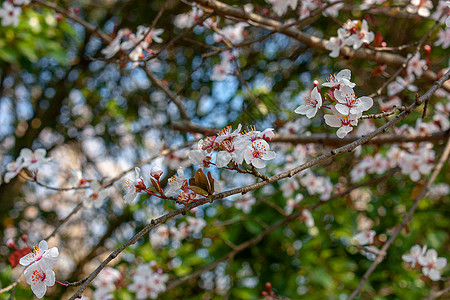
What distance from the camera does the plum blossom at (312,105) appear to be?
823 millimetres

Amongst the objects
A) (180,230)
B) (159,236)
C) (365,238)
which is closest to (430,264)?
(365,238)

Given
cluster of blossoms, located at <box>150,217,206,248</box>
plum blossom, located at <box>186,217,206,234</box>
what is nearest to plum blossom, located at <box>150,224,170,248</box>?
cluster of blossoms, located at <box>150,217,206,248</box>

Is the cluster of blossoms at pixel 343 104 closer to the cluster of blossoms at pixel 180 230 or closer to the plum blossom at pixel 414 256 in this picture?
the plum blossom at pixel 414 256

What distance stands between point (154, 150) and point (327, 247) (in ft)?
4.33

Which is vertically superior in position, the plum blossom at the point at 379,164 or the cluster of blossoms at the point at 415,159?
the cluster of blossoms at the point at 415,159

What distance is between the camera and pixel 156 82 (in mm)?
1588

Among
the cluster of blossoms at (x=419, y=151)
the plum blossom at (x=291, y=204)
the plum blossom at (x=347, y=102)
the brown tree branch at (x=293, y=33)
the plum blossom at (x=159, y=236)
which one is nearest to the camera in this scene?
the plum blossom at (x=347, y=102)

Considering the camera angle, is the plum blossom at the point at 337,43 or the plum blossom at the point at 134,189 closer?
Answer: the plum blossom at the point at 134,189

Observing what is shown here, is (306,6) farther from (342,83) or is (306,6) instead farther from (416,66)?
(342,83)

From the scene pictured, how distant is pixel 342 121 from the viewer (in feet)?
2.72

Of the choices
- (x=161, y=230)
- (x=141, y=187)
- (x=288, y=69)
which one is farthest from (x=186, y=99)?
(x=141, y=187)

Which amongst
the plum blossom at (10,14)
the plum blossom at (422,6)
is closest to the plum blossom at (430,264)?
the plum blossom at (422,6)

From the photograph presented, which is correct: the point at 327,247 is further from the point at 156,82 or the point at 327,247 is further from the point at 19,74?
the point at 19,74

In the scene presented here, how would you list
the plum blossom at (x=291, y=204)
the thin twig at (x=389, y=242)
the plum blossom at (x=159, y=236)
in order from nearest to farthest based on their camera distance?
1. the thin twig at (x=389, y=242)
2. the plum blossom at (x=291, y=204)
3. the plum blossom at (x=159, y=236)
